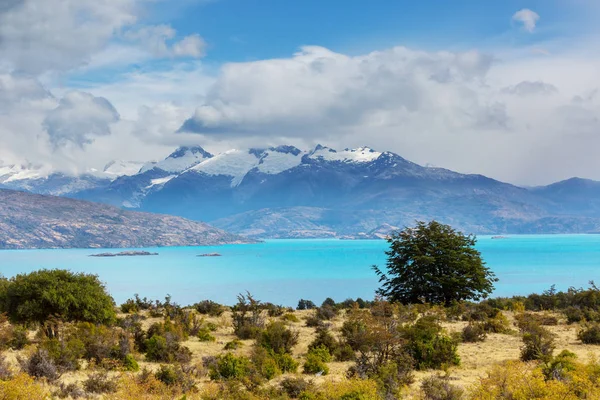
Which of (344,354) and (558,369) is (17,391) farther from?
(558,369)

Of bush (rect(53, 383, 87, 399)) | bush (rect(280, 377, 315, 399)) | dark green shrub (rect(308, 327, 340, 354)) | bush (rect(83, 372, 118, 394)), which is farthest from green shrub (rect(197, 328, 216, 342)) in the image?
bush (rect(280, 377, 315, 399))

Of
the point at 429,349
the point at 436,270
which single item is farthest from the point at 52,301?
the point at 436,270

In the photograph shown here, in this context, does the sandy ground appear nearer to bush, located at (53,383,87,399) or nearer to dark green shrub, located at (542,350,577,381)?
dark green shrub, located at (542,350,577,381)

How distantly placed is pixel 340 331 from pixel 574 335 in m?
9.19

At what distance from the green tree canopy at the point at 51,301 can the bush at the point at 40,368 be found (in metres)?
6.89

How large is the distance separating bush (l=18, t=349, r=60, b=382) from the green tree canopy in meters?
6.89

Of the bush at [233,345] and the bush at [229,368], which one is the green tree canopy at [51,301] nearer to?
the bush at [233,345]

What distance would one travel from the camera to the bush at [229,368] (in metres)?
16.9

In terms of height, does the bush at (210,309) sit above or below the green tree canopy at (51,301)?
below

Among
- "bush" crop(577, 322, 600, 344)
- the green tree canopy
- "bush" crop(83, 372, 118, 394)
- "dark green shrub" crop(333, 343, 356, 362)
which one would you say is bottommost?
"bush" crop(577, 322, 600, 344)

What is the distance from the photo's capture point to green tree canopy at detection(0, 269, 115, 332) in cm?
2400

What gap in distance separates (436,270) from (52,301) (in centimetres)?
2033

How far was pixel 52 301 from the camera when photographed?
78.4 feet

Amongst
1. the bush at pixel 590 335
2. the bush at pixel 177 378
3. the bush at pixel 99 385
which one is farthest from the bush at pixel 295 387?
the bush at pixel 590 335
